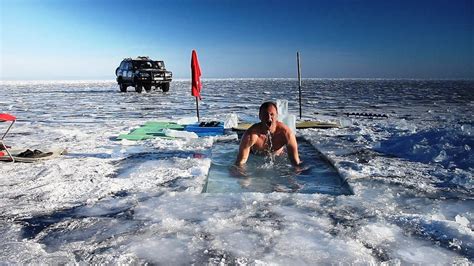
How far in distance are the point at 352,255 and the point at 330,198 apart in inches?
49.4

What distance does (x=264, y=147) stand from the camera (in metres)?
5.67

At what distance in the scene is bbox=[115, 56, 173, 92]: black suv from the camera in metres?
24.8

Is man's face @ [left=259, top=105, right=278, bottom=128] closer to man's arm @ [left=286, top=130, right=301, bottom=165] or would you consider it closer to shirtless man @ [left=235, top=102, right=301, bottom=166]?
shirtless man @ [left=235, top=102, right=301, bottom=166]

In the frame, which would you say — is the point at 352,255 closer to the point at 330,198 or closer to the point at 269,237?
the point at 269,237

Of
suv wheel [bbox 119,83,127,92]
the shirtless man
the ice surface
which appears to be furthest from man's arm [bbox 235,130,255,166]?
suv wheel [bbox 119,83,127,92]

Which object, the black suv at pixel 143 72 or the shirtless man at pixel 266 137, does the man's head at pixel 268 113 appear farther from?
the black suv at pixel 143 72

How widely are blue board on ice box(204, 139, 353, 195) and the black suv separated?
65.1ft

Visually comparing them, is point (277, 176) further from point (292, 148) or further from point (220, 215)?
point (220, 215)

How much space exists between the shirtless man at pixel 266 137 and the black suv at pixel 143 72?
20.7 metres

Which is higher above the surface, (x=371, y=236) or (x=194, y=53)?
(x=194, y=53)

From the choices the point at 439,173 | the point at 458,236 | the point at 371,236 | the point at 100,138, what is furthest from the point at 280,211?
the point at 100,138

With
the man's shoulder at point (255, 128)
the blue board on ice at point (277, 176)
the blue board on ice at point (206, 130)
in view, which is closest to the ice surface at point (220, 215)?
the blue board on ice at point (277, 176)

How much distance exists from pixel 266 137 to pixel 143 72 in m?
20.8

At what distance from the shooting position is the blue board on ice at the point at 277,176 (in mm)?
4303
